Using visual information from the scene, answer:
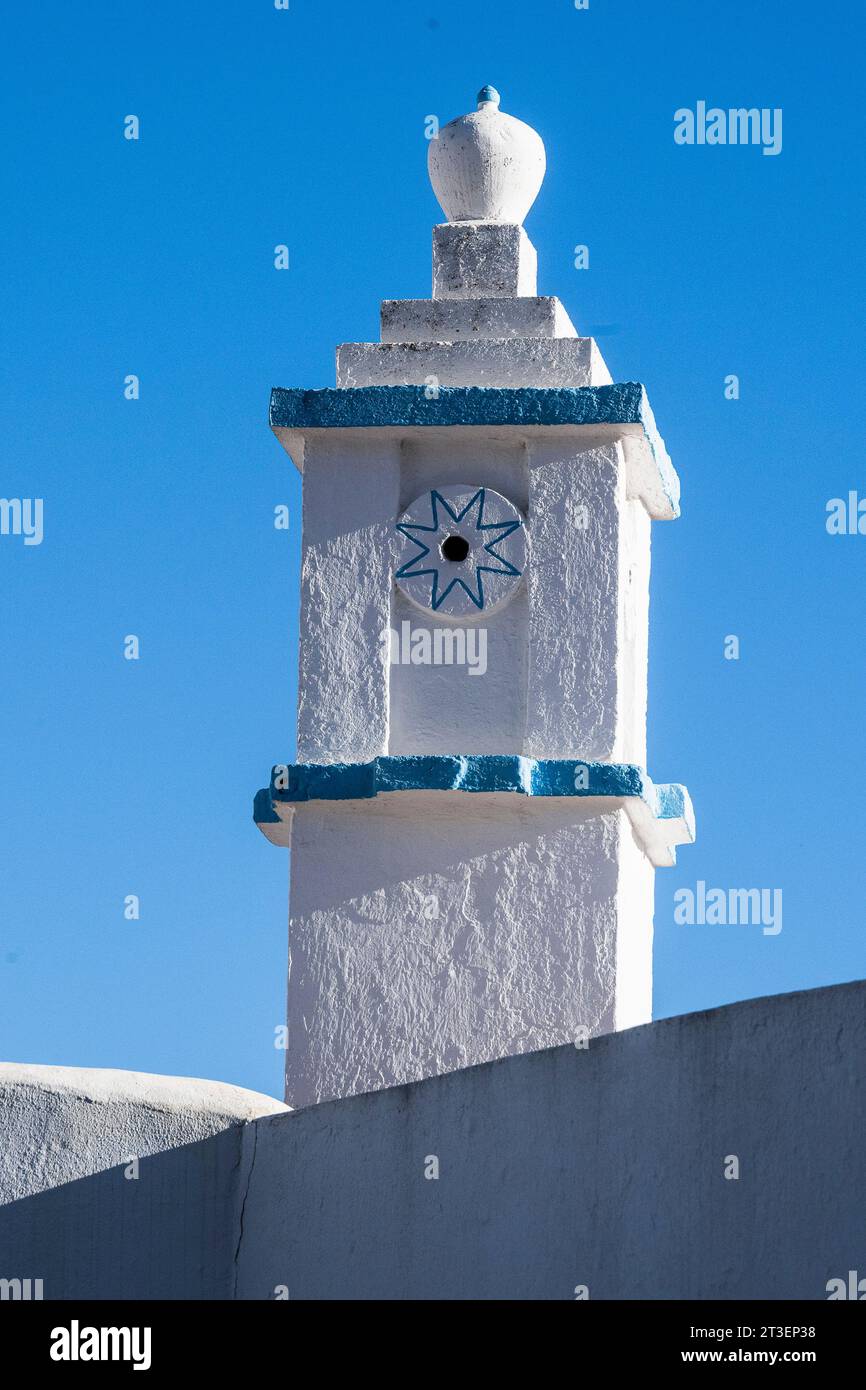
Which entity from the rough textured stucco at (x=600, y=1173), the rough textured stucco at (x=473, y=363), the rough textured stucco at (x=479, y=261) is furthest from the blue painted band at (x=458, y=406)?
the rough textured stucco at (x=600, y=1173)

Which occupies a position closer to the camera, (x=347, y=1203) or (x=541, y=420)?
(x=347, y=1203)

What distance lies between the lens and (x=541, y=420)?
40.9 feet

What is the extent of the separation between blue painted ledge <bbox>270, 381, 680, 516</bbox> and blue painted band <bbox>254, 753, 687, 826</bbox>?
5.33 feet

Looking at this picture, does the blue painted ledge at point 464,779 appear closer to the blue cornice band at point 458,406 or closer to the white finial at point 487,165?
the blue cornice band at point 458,406

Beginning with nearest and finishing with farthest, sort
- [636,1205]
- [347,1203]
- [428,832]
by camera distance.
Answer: [636,1205] < [347,1203] < [428,832]

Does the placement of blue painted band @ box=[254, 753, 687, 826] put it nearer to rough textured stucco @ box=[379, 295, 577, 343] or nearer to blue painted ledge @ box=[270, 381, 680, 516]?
blue painted ledge @ box=[270, 381, 680, 516]

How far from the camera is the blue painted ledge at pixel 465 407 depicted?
488 inches

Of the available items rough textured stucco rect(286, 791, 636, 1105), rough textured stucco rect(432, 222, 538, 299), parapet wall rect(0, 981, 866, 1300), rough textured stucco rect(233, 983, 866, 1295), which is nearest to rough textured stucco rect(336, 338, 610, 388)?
rough textured stucco rect(432, 222, 538, 299)

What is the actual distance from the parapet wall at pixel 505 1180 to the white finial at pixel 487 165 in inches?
212

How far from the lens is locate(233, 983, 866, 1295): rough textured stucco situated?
25.8 feet

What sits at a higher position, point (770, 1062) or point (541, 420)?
point (541, 420)
